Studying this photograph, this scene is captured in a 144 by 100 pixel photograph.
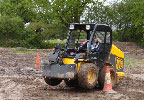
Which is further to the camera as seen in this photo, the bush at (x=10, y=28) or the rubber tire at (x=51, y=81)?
the bush at (x=10, y=28)

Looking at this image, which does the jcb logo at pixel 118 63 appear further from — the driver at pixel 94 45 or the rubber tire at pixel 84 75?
the rubber tire at pixel 84 75

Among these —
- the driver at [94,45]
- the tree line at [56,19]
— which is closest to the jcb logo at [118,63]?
the driver at [94,45]

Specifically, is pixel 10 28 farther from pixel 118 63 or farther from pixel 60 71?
pixel 60 71

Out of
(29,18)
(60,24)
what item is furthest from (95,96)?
(29,18)

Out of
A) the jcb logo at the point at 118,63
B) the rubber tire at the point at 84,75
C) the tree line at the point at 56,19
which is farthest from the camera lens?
the tree line at the point at 56,19

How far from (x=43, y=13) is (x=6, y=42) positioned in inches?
265

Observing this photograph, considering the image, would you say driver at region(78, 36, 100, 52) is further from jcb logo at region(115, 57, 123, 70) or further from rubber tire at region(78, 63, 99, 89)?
jcb logo at region(115, 57, 123, 70)

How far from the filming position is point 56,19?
4125 cm

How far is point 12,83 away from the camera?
12.0 m

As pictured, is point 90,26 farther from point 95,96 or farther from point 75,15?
point 75,15

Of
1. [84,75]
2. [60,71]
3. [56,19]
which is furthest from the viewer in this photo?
[56,19]

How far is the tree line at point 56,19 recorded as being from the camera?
40.9 m

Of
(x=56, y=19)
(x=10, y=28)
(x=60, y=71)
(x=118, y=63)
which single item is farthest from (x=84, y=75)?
(x=10, y=28)

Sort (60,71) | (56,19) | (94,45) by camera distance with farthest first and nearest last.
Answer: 1. (56,19)
2. (94,45)
3. (60,71)
